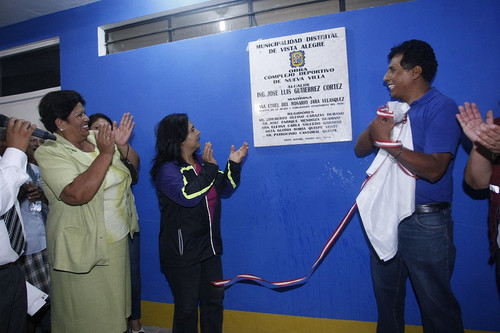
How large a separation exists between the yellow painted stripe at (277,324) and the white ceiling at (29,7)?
2.87m

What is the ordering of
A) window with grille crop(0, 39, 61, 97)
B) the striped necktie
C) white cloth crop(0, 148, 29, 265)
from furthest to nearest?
window with grille crop(0, 39, 61, 97) → the striped necktie → white cloth crop(0, 148, 29, 265)

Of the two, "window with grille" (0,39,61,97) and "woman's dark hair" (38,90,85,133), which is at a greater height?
"window with grille" (0,39,61,97)

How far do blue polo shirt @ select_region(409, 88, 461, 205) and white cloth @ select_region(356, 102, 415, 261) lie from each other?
5cm

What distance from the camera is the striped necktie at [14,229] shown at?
1513mm

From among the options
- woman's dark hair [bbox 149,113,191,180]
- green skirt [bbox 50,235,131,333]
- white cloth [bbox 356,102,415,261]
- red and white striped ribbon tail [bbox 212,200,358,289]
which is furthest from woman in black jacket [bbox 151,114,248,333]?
white cloth [bbox 356,102,415,261]

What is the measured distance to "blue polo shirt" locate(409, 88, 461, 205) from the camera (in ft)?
5.15

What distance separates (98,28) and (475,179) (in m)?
3.15

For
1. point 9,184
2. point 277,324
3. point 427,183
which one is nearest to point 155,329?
point 277,324

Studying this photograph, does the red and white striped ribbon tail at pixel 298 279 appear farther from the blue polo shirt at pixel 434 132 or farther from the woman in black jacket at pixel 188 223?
the blue polo shirt at pixel 434 132

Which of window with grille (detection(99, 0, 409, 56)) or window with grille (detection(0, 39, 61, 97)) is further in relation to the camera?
window with grille (detection(0, 39, 61, 97))

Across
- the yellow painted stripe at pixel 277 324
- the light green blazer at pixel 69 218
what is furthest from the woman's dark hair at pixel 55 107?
the yellow painted stripe at pixel 277 324

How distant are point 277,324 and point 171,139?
1.63 metres

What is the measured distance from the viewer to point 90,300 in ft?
5.74

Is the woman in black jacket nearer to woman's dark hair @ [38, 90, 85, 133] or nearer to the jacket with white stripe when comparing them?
the jacket with white stripe
